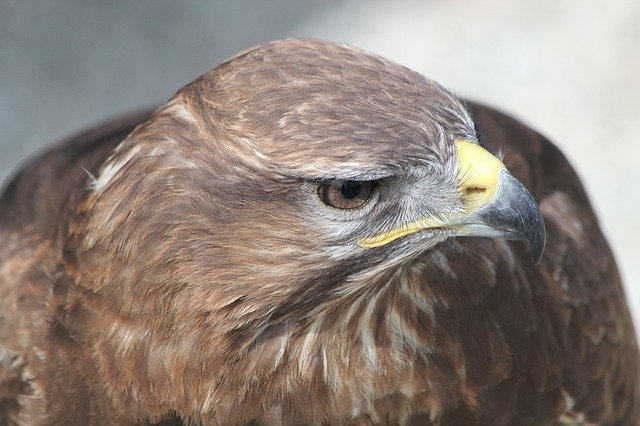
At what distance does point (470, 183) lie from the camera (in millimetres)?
3252

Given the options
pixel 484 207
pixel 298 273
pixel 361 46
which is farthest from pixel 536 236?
pixel 361 46

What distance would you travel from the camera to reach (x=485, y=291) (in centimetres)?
383

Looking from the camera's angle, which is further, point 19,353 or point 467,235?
point 19,353

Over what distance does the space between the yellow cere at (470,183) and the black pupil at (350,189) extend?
18cm

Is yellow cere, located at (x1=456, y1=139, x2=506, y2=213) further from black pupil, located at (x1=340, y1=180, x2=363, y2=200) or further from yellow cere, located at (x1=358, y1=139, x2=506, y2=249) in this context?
black pupil, located at (x1=340, y1=180, x2=363, y2=200)

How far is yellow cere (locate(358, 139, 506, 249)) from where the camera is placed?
3.25 metres

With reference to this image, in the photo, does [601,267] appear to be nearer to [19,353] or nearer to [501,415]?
[501,415]

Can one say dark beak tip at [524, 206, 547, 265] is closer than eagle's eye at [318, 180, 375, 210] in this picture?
No

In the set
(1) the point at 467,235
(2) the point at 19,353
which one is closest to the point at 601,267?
(1) the point at 467,235

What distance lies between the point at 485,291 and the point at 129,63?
5.22m

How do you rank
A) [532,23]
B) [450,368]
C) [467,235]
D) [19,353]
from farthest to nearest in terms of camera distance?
[532,23]
[19,353]
[450,368]
[467,235]

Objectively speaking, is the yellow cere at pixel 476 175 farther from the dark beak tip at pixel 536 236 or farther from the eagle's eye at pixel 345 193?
the eagle's eye at pixel 345 193

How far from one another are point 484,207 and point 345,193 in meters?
0.42

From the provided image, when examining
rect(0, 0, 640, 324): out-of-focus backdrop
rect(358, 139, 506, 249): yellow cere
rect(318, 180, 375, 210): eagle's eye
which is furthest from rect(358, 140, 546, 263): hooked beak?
rect(0, 0, 640, 324): out-of-focus backdrop
